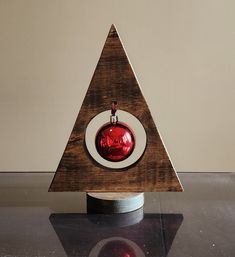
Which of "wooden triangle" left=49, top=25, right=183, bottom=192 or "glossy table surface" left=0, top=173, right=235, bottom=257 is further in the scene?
"wooden triangle" left=49, top=25, right=183, bottom=192

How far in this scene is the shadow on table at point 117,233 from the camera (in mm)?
624

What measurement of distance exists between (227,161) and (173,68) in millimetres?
431

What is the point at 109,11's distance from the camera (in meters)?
1.47

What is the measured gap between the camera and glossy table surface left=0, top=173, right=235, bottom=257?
2.06 ft

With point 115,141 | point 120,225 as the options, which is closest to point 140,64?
point 115,141

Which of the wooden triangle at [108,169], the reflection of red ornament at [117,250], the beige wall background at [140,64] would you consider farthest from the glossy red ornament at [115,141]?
the beige wall background at [140,64]

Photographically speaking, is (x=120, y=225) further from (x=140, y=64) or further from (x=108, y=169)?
(x=140, y=64)

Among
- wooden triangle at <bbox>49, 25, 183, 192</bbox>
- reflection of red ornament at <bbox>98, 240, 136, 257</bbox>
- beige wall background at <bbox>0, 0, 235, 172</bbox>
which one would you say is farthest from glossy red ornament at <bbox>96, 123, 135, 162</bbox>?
beige wall background at <bbox>0, 0, 235, 172</bbox>

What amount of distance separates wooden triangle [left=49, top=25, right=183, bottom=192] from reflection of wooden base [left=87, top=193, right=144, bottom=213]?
0.05 ft

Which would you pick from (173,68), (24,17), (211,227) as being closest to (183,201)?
(211,227)

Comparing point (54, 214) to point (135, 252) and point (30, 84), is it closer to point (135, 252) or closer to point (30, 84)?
point (135, 252)

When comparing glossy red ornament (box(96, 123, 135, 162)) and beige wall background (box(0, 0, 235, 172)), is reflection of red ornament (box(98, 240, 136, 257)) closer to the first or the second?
glossy red ornament (box(96, 123, 135, 162))

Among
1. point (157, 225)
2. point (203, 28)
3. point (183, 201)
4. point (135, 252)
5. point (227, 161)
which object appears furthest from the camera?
point (227, 161)

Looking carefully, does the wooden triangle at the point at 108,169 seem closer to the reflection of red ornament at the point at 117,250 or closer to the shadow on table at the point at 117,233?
the shadow on table at the point at 117,233
